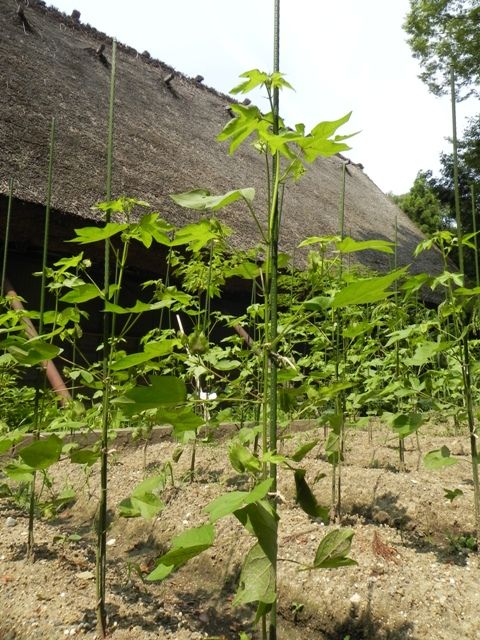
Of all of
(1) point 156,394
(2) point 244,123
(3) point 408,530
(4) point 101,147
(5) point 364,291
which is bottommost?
(3) point 408,530

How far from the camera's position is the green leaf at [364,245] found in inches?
26.6

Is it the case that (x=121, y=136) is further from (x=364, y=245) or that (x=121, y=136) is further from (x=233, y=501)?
(x=233, y=501)

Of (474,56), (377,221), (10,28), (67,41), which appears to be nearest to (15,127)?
(10,28)

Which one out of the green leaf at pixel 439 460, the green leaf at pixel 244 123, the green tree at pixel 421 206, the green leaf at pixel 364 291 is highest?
the green tree at pixel 421 206

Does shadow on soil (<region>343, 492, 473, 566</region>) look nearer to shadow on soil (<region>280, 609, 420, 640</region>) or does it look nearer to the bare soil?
the bare soil

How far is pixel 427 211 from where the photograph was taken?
2414 centimetres

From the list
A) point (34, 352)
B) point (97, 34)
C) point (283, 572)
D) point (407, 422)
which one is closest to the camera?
point (34, 352)

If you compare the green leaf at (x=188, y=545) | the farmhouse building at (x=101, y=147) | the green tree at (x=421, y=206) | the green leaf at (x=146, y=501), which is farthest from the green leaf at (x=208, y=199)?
the green tree at (x=421, y=206)

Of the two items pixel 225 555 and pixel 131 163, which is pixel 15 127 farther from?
pixel 225 555

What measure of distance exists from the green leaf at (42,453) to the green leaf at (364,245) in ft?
1.83

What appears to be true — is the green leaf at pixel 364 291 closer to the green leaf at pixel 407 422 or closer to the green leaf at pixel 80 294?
the green leaf at pixel 80 294

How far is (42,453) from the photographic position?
78cm

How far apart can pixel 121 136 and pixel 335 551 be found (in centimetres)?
711

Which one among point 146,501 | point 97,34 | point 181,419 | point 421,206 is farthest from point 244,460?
point 421,206
